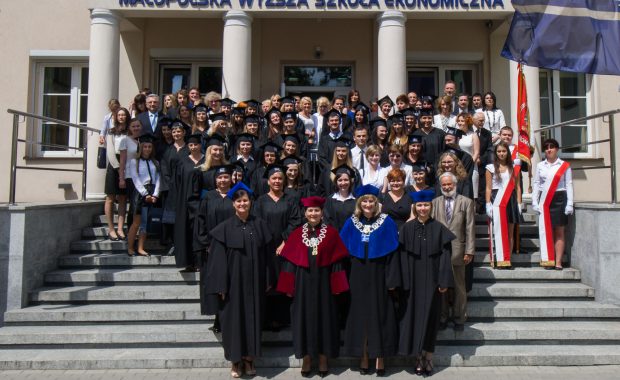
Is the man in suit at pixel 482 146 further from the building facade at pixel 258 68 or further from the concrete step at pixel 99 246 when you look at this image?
the concrete step at pixel 99 246

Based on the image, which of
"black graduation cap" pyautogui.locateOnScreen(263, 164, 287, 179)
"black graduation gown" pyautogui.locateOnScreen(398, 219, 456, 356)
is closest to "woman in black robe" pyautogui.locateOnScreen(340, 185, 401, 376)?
"black graduation gown" pyautogui.locateOnScreen(398, 219, 456, 356)

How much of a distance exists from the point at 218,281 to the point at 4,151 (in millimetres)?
9115

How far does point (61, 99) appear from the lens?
40.9 ft

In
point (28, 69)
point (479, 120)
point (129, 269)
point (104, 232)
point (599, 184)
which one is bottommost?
point (129, 269)

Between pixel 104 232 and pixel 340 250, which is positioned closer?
pixel 340 250

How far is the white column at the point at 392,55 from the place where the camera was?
10.0m

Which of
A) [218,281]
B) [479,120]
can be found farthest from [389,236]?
[479,120]

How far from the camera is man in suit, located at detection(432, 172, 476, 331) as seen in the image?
6082mm

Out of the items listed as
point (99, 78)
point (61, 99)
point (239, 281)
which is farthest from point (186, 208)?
point (61, 99)

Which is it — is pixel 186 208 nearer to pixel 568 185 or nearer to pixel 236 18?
pixel 236 18

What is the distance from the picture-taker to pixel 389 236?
5523 mm

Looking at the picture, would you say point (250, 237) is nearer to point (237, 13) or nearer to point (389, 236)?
point (389, 236)

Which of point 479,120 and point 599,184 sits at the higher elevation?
point 479,120

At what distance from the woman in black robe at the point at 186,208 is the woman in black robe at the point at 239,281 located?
56.8 inches
